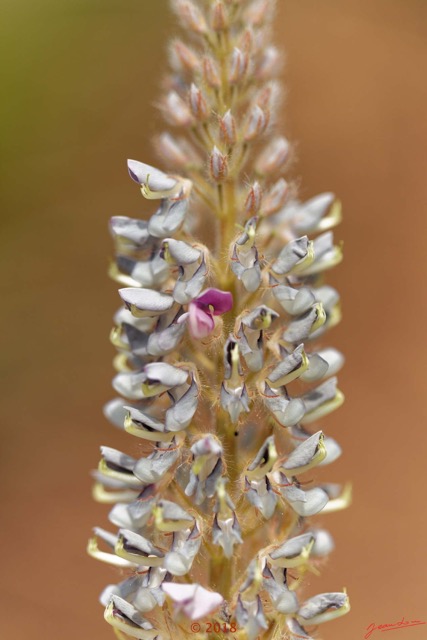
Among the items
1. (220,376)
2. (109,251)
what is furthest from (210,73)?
(109,251)

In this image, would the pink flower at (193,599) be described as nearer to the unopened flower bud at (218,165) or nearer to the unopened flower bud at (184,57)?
the unopened flower bud at (218,165)

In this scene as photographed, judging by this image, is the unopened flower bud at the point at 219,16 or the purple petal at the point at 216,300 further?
the unopened flower bud at the point at 219,16

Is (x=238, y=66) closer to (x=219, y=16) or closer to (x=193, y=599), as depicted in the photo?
(x=219, y=16)

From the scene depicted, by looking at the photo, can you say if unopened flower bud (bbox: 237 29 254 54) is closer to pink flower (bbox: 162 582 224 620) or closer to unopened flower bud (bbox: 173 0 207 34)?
unopened flower bud (bbox: 173 0 207 34)

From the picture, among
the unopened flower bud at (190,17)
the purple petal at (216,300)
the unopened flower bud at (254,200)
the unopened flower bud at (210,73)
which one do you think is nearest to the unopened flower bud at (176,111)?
the unopened flower bud at (210,73)

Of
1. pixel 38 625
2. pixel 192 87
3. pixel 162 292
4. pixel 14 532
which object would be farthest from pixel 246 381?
pixel 14 532

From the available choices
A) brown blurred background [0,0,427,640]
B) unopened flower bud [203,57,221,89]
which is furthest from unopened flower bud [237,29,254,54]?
brown blurred background [0,0,427,640]
